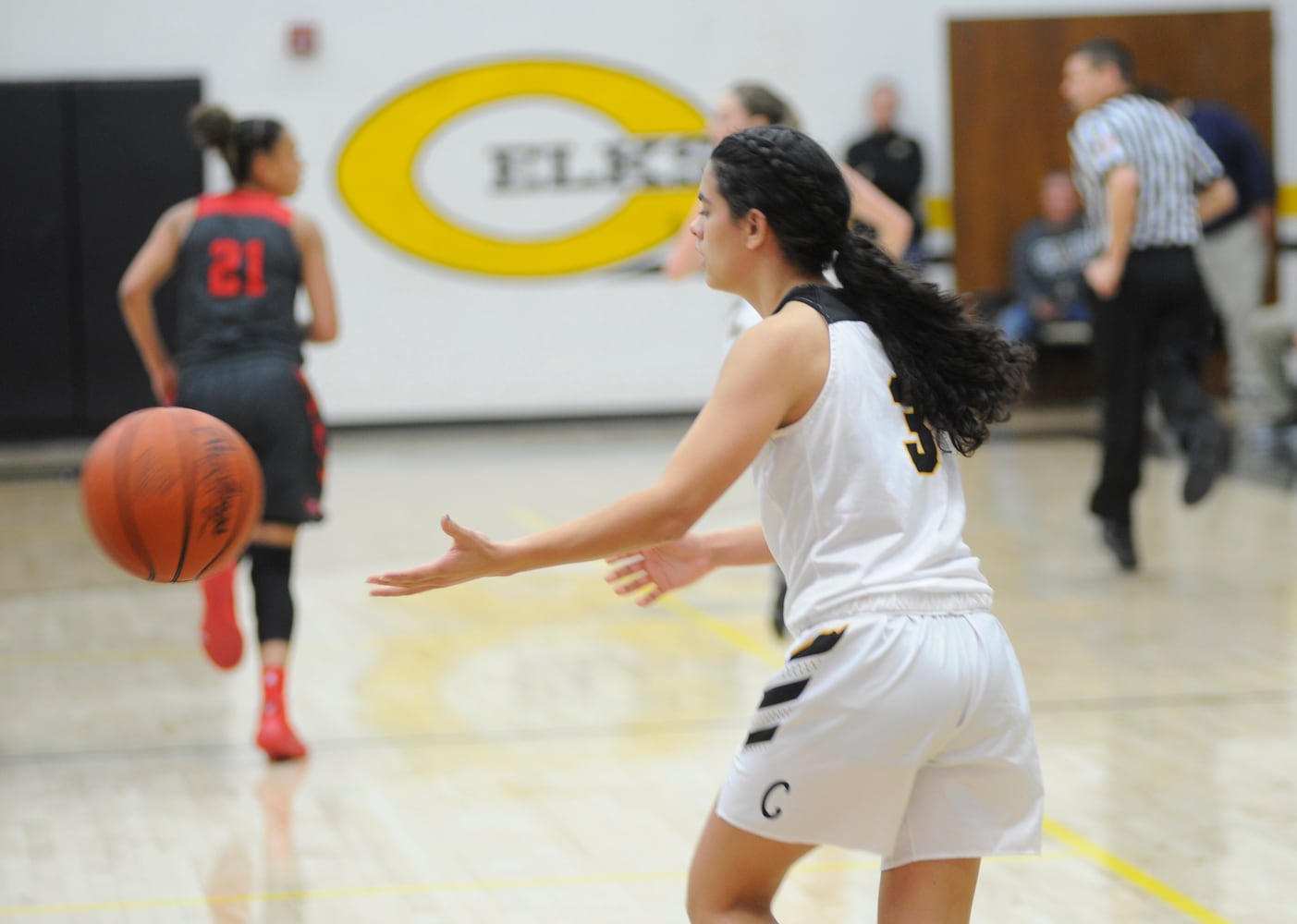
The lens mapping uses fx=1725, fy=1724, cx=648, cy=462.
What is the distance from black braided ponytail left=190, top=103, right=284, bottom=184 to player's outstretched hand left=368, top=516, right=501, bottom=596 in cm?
267

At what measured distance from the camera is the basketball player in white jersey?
2135 mm

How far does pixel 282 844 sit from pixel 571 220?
8593 mm

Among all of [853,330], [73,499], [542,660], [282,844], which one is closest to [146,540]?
[282,844]

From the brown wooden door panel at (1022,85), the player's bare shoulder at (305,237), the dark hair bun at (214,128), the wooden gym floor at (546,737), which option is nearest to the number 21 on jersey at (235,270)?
the player's bare shoulder at (305,237)

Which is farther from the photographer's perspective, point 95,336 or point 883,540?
point 95,336

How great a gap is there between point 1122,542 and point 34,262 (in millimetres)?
7713

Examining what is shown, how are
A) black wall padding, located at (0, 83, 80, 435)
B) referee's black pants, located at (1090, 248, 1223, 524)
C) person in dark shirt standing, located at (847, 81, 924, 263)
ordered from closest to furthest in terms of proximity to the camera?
1. referee's black pants, located at (1090, 248, 1223, 524)
2. black wall padding, located at (0, 83, 80, 435)
3. person in dark shirt standing, located at (847, 81, 924, 263)

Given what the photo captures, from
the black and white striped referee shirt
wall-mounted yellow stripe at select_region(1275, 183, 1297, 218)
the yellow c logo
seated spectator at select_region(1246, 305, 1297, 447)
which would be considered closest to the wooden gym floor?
the black and white striped referee shirt

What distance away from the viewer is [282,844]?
374 cm

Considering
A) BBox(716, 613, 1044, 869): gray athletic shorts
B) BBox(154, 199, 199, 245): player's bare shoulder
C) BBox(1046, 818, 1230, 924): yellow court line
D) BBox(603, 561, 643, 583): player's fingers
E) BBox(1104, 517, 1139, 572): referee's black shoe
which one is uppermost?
BBox(154, 199, 199, 245): player's bare shoulder

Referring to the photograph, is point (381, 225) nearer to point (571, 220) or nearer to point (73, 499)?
point (571, 220)

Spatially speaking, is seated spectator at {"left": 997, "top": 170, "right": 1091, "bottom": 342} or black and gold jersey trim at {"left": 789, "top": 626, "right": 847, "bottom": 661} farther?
seated spectator at {"left": 997, "top": 170, "right": 1091, "bottom": 342}

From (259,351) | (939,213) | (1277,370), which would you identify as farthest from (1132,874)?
(939,213)

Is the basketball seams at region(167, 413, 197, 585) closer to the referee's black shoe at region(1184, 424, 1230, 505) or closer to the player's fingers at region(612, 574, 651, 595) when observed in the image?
the player's fingers at region(612, 574, 651, 595)
